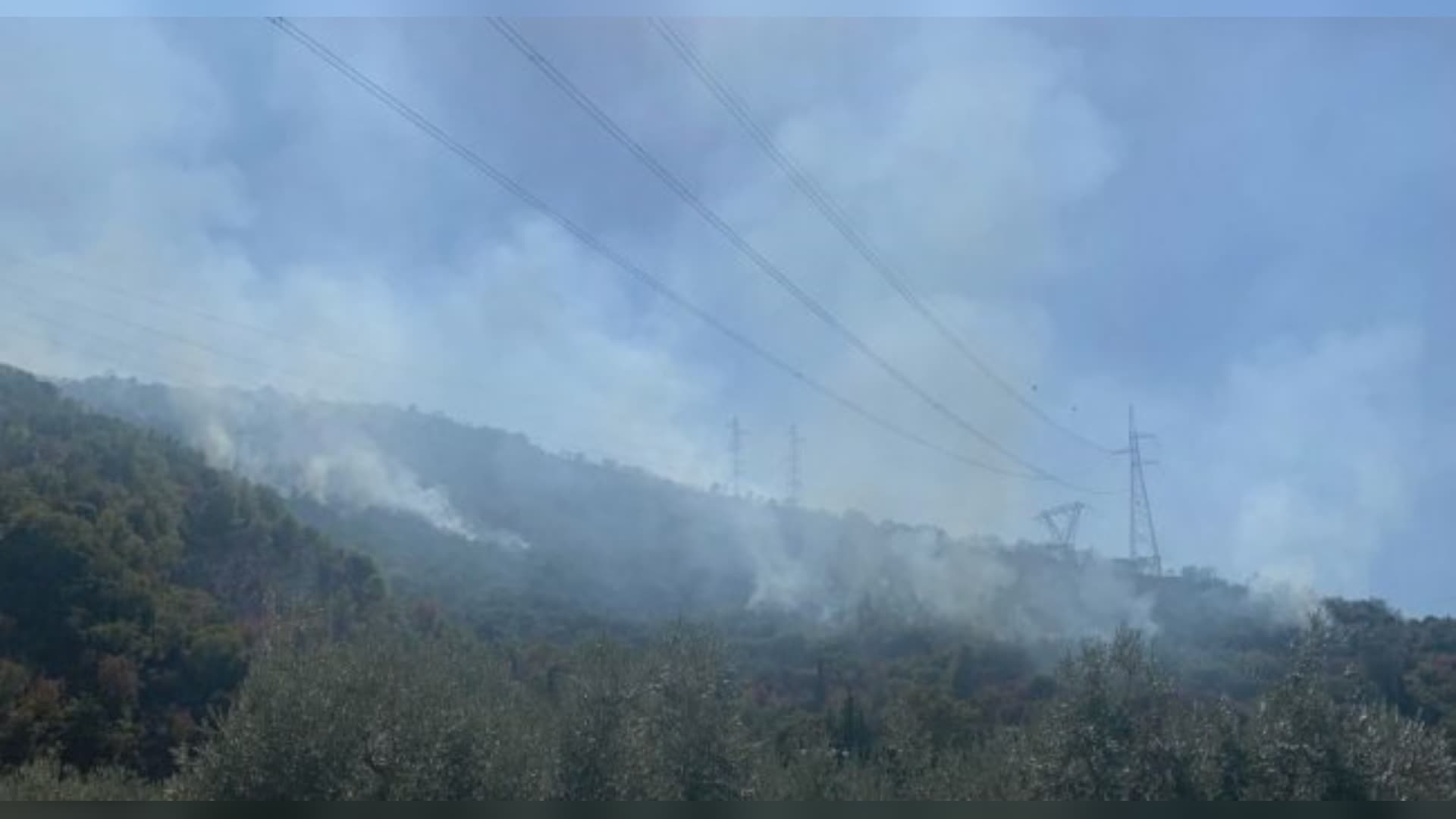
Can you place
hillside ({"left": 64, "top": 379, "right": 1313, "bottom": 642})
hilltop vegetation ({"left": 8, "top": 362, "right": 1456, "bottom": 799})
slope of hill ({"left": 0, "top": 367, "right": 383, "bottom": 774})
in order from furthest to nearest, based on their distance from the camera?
hillside ({"left": 64, "top": 379, "right": 1313, "bottom": 642}) < slope of hill ({"left": 0, "top": 367, "right": 383, "bottom": 774}) < hilltop vegetation ({"left": 8, "top": 362, "right": 1456, "bottom": 799})

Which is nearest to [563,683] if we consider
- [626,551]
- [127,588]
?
[127,588]

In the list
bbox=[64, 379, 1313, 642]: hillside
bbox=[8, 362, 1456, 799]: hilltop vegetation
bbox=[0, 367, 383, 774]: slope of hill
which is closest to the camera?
bbox=[8, 362, 1456, 799]: hilltop vegetation

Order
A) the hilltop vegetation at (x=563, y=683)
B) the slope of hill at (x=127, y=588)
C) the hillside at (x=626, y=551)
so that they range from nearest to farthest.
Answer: the hilltop vegetation at (x=563, y=683), the slope of hill at (x=127, y=588), the hillside at (x=626, y=551)

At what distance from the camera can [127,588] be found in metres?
31.1

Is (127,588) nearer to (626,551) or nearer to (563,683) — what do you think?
(563,683)

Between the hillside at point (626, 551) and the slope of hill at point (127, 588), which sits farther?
the hillside at point (626, 551)

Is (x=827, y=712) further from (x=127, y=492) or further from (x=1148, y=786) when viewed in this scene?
(x=127, y=492)

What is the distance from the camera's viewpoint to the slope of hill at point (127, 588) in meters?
26.8

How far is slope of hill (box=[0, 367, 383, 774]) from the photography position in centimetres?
2684

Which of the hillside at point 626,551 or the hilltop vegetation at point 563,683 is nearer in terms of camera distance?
the hilltop vegetation at point 563,683

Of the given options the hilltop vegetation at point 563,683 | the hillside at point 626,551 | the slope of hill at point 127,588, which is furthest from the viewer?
the hillside at point 626,551

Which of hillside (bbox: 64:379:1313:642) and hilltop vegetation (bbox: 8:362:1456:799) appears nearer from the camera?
hilltop vegetation (bbox: 8:362:1456:799)

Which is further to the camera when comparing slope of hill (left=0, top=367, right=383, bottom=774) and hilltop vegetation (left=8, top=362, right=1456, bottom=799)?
slope of hill (left=0, top=367, right=383, bottom=774)

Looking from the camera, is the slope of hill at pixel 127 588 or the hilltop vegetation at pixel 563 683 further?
the slope of hill at pixel 127 588
